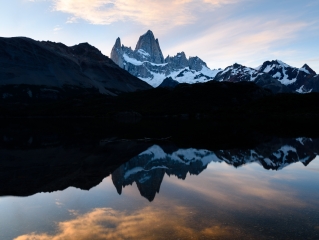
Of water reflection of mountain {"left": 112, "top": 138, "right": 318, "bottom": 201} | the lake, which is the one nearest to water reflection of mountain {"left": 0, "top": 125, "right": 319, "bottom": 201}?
water reflection of mountain {"left": 112, "top": 138, "right": 318, "bottom": 201}

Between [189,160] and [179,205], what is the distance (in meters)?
18.5

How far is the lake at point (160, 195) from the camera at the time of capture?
57.4 ft

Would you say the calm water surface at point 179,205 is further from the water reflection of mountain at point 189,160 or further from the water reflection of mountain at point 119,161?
the water reflection of mountain at point 119,161

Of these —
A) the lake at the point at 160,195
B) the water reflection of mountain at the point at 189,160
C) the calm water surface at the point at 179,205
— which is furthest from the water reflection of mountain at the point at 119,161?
the calm water surface at the point at 179,205

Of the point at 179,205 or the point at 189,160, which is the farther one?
the point at 189,160

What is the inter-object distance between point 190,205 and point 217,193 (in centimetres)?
422

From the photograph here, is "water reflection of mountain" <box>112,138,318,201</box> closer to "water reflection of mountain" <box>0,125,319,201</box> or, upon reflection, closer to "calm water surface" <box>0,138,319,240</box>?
"water reflection of mountain" <box>0,125,319,201</box>

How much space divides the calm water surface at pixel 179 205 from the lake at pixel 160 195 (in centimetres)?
6

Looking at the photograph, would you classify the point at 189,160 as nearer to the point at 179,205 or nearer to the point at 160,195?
the point at 160,195

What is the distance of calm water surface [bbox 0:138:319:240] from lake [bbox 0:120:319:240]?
63 mm

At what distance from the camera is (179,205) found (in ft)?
72.1

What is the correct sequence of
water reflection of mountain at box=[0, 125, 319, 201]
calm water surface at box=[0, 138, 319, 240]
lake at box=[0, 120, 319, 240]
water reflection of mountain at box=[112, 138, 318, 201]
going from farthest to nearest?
water reflection of mountain at box=[112, 138, 318, 201] < water reflection of mountain at box=[0, 125, 319, 201] < lake at box=[0, 120, 319, 240] < calm water surface at box=[0, 138, 319, 240]

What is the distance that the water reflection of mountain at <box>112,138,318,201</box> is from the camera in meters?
30.3

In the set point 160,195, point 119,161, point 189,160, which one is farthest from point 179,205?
point 119,161
